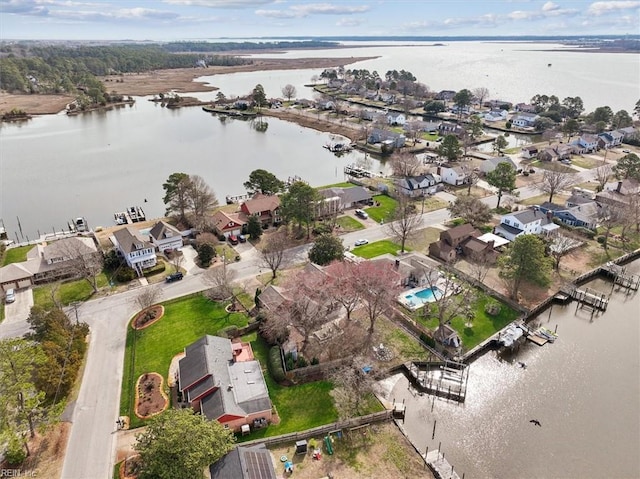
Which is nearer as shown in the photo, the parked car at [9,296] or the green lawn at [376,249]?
the parked car at [9,296]

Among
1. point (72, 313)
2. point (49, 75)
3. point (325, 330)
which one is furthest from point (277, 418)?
Answer: point (49, 75)

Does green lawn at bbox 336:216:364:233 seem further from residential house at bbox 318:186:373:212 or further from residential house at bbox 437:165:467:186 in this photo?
residential house at bbox 437:165:467:186

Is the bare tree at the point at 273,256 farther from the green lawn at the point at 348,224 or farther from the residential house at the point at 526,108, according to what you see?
the residential house at the point at 526,108

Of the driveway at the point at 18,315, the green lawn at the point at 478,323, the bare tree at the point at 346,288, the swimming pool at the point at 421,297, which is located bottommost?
the green lawn at the point at 478,323

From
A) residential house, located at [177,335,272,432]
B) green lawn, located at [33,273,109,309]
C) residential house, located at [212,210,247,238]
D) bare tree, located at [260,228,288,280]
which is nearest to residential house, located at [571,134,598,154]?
residential house, located at [212,210,247,238]

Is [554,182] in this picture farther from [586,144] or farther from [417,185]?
→ [586,144]

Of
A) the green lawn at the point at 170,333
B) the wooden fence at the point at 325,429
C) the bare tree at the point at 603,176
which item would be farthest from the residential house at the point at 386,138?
the wooden fence at the point at 325,429

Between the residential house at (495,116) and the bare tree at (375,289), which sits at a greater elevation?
the bare tree at (375,289)
